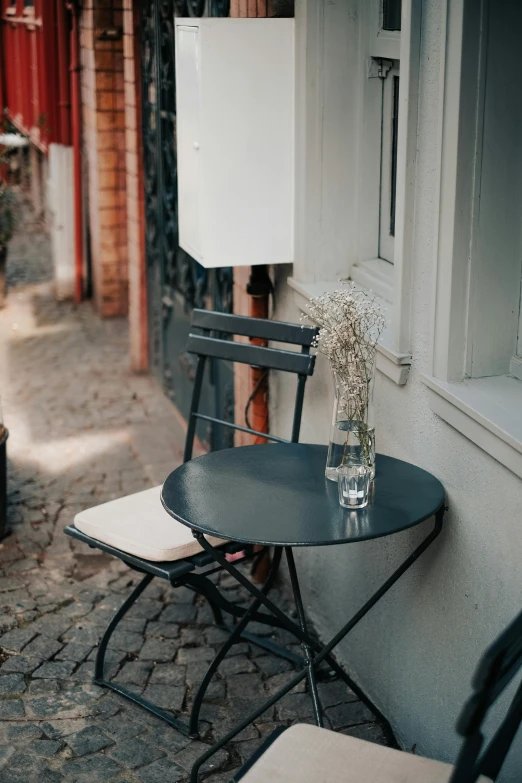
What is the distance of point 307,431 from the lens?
14.5 ft

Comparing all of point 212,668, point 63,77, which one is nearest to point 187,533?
point 212,668

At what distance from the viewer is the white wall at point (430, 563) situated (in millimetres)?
2936

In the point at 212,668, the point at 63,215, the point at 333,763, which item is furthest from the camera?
the point at 63,215

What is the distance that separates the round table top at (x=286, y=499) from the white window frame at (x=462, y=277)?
0.26 metres

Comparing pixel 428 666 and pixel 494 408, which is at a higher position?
pixel 494 408

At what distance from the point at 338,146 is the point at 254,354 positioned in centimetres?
88

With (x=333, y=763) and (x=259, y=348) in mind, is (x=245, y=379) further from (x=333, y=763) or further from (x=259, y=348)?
(x=333, y=763)

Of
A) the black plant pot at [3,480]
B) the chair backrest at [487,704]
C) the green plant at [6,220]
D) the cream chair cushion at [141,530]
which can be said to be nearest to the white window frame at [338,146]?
the cream chair cushion at [141,530]

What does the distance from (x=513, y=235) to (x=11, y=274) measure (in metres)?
8.50

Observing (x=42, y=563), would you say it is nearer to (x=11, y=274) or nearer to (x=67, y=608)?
(x=67, y=608)

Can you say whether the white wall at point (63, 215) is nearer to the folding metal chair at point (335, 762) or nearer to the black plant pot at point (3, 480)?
the black plant pot at point (3, 480)

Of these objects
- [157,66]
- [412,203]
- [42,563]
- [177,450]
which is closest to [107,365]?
[177,450]

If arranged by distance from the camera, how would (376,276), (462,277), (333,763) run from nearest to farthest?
(333,763), (462,277), (376,276)

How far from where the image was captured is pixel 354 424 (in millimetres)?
3158
